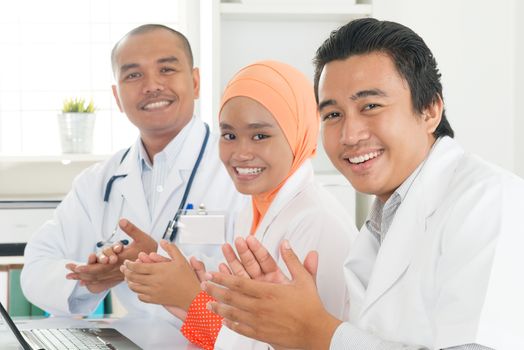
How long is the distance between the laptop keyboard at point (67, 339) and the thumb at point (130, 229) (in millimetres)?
281

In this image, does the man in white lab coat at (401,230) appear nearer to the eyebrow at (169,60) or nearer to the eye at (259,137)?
the eye at (259,137)

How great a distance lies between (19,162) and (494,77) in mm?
2051

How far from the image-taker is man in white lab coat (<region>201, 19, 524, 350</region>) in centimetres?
114

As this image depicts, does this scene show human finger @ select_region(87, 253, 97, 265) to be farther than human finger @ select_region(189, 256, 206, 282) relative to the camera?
Yes

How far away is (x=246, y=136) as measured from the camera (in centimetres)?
182

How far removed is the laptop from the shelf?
120cm

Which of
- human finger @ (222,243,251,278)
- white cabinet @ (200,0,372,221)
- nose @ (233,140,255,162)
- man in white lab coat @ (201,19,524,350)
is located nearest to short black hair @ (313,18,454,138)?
man in white lab coat @ (201,19,524,350)

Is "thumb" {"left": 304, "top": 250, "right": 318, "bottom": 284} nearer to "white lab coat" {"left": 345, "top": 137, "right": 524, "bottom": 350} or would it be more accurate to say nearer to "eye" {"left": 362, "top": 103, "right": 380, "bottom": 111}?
"white lab coat" {"left": 345, "top": 137, "right": 524, "bottom": 350}

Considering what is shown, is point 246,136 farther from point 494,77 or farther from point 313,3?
point 494,77

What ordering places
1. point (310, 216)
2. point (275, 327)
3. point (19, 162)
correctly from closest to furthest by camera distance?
point (275, 327) < point (310, 216) < point (19, 162)

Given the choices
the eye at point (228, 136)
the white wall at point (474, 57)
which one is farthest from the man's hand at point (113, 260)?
the white wall at point (474, 57)

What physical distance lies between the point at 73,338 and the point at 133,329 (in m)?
0.20

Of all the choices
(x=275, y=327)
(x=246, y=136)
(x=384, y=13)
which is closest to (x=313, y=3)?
(x=384, y=13)

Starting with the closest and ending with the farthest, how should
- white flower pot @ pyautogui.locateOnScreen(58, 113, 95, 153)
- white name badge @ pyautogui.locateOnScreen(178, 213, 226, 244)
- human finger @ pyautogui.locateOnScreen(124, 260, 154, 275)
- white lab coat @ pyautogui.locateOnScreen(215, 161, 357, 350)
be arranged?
white lab coat @ pyautogui.locateOnScreen(215, 161, 357, 350), human finger @ pyautogui.locateOnScreen(124, 260, 154, 275), white name badge @ pyautogui.locateOnScreen(178, 213, 226, 244), white flower pot @ pyautogui.locateOnScreen(58, 113, 95, 153)
